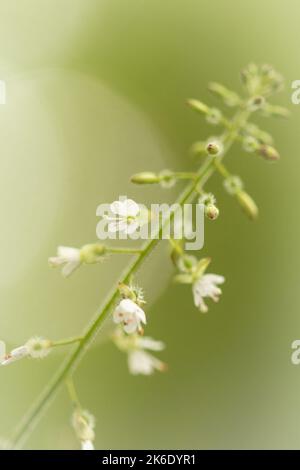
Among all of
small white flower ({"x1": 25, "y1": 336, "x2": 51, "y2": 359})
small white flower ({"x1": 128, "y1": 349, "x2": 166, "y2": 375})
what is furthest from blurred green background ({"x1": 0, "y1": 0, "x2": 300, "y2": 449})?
small white flower ({"x1": 25, "y1": 336, "x2": 51, "y2": 359})

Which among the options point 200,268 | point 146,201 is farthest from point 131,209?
point 146,201

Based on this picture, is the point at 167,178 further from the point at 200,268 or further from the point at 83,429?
the point at 83,429

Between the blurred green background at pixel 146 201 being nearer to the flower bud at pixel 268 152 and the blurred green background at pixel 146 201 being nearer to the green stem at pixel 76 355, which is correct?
the green stem at pixel 76 355

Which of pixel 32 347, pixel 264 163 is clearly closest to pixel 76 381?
pixel 264 163

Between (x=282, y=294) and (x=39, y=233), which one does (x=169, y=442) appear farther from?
(x=39, y=233)

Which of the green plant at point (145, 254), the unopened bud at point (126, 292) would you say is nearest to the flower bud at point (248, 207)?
the green plant at point (145, 254)
